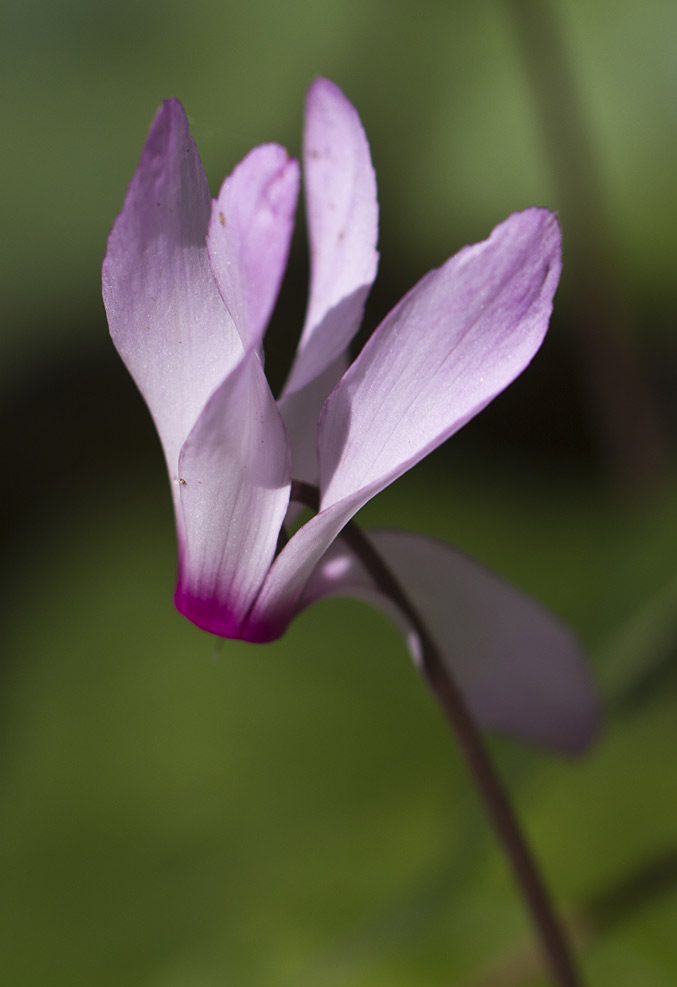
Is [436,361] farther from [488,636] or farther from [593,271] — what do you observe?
[593,271]

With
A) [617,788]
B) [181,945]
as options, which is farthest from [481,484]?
[181,945]

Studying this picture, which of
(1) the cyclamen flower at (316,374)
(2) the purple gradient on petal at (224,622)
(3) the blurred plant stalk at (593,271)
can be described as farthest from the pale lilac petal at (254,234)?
(3) the blurred plant stalk at (593,271)

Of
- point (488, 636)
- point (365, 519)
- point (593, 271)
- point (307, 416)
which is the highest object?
point (307, 416)

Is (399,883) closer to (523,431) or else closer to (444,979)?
(444,979)

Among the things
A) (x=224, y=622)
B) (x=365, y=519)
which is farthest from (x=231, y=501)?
(x=365, y=519)

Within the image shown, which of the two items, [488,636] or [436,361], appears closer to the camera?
[436,361]

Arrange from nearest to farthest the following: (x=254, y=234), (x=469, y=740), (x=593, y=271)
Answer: (x=254, y=234) → (x=469, y=740) → (x=593, y=271)

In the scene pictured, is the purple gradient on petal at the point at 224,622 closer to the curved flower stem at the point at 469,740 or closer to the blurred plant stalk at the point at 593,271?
the curved flower stem at the point at 469,740
